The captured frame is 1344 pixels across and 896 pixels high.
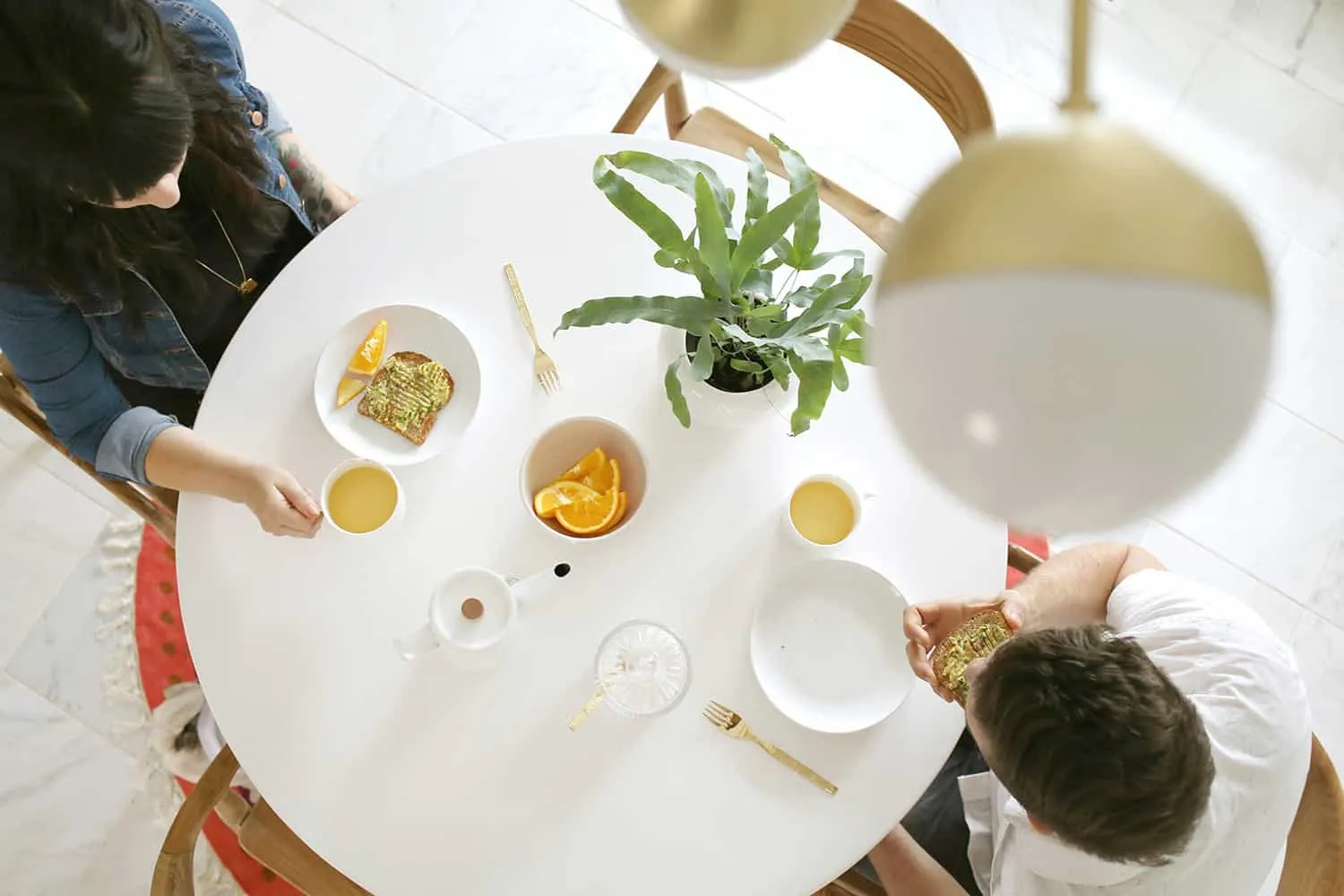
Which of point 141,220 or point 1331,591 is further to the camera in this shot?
point 1331,591

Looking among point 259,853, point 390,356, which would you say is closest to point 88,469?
point 390,356

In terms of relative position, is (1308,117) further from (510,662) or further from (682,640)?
(510,662)

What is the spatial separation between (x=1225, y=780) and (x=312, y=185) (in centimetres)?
138

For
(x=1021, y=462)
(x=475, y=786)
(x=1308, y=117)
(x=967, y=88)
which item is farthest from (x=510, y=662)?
(x=1308, y=117)

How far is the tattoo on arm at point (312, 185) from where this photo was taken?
140 cm

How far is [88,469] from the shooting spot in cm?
124

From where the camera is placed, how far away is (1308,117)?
7.47 ft

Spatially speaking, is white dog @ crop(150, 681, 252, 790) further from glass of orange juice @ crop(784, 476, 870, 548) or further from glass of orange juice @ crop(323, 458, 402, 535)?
glass of orange juice @ crop(784, 476, 870, 548)

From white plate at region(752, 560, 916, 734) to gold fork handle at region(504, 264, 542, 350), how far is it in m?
0.41

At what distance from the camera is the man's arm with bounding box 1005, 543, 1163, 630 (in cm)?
123

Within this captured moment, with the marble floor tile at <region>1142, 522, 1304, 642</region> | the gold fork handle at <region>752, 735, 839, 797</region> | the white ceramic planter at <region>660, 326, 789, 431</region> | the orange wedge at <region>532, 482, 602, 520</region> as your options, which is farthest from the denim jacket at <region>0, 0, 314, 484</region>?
the marble floor tile at <region>1142, 522, 1304, 642</region>

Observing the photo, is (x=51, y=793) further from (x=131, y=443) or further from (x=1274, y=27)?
(x=1274, y=27)

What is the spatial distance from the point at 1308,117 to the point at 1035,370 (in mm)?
2405

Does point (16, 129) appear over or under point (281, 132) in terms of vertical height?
under
